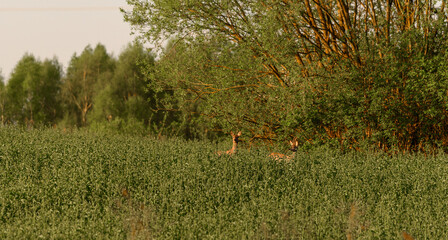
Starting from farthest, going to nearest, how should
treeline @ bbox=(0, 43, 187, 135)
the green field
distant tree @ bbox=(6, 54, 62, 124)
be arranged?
distant tree @ bbox=(6, 54, 62, 124)
treeline @ bbox=(0, 43, 187, 135)
the green field

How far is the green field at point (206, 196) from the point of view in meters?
5.96

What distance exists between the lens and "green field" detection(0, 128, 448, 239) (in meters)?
5.96

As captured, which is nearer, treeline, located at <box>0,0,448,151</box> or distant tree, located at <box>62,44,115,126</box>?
treeline, located at <box>0,0,448,151</box>

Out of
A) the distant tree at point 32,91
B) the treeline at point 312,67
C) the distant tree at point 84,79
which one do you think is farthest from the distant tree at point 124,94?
the treeline at point 312,67

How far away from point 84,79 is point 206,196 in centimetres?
4876

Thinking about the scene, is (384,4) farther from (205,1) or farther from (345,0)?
(205,1)

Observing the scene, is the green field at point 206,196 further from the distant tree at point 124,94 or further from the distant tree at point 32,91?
the distant tree at point 32,91

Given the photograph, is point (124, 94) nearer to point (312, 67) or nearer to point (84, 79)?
point (84, 79)

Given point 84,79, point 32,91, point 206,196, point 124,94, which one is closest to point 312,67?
point 206,196

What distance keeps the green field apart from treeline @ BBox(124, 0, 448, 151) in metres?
3.29

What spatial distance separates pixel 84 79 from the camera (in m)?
53.3

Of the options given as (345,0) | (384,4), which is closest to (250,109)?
(345,0)

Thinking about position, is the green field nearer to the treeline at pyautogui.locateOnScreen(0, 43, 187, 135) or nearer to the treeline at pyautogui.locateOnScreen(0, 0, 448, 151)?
the treeline at pyautogui.locateOnScreen(0, 0, 448, 151)

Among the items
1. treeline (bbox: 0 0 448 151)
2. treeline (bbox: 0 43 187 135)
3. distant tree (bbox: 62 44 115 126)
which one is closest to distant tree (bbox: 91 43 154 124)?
treeline (bbox: 0 43 187 135)
